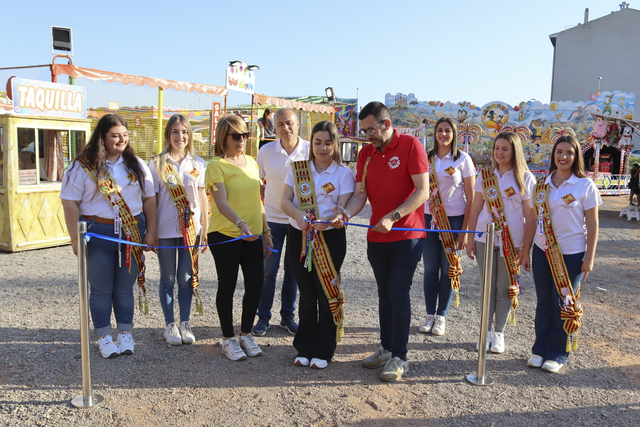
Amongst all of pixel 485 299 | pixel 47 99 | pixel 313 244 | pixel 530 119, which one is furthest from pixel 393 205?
pixel 530 119

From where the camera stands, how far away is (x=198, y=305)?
394cm

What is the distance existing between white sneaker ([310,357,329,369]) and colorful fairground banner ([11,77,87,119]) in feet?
19.5

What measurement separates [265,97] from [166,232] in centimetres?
899

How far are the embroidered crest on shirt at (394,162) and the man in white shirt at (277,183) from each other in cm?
109

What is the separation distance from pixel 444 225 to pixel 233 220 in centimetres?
187

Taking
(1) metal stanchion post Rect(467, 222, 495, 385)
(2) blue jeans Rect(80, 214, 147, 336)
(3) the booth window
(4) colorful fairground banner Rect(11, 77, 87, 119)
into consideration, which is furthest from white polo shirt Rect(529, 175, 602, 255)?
(3) the booth window

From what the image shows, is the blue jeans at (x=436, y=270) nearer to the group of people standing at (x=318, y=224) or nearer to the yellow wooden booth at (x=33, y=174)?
the group of people standing at (x=318, y=224)

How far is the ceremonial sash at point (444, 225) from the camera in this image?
13.3 feet

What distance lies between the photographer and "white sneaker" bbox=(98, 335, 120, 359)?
352cm

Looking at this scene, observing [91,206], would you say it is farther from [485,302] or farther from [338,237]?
[485,302]

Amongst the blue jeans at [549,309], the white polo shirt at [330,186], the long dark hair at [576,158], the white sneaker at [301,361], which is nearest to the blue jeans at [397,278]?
the white polo shirt at [330,186]

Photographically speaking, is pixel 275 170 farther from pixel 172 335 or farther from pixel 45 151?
pixel 45 151

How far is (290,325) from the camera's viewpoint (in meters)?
4.20

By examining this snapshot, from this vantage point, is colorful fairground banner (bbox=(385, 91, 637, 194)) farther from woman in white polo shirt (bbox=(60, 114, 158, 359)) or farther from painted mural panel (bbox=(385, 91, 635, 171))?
woman in white polo shirt (bbox=(60, 114, 158, 359))
